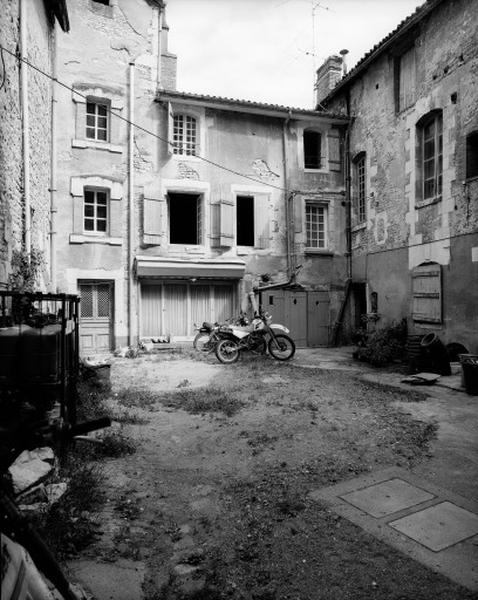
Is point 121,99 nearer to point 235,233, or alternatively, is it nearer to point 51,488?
point 235,233

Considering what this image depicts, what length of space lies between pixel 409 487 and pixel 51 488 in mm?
→ 2894

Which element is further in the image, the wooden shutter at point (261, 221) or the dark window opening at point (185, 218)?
the wooden shutter at point (261, 221)

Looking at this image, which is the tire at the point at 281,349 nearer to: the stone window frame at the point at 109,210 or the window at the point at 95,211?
the stone window frame at the point at 109,210

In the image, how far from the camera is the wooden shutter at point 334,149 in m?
14.2

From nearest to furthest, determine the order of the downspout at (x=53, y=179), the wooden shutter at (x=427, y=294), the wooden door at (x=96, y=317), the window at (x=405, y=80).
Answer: the wooden shutter at (x=427, y=294)
the downspout at (x=53, y=179)
the window at (x=405, y=80)
the wooden door at (x=96, y=317)

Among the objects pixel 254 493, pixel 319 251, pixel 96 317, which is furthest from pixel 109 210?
pixel 254 493

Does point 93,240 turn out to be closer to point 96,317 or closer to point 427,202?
point 96,317

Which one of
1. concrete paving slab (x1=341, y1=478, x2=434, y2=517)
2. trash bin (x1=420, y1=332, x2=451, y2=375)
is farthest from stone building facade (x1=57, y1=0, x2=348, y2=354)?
concrete paving slab (x1=341, y1=478, x2=434, y2=517)

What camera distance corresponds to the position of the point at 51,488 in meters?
2.98

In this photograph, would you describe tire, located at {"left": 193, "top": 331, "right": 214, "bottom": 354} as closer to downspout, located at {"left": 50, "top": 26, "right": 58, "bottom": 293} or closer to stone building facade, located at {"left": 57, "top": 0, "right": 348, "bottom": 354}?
stone building facade, located at {"left": 57, "top": 0, "right": 348, "bottom": 354}

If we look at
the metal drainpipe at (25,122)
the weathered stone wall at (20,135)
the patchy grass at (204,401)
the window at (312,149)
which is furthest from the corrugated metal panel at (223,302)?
the metal drainpipe at (25,122)

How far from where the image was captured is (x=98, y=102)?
1208 centimetres

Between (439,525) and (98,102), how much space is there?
12.8 m

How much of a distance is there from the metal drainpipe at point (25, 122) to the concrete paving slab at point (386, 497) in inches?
256
